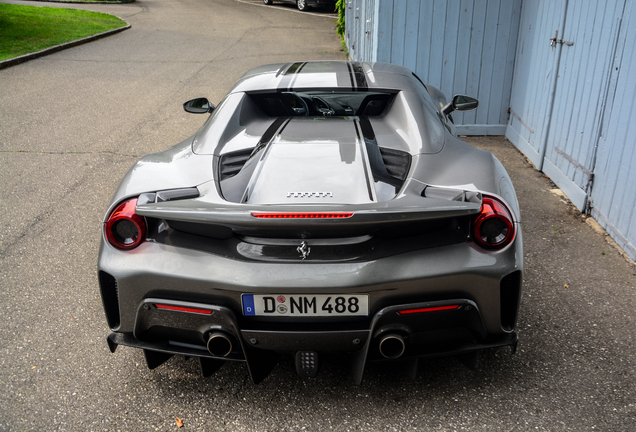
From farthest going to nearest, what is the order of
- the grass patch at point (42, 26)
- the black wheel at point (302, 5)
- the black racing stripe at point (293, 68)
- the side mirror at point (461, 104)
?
the black wheel at point (302, 5)
the grass patch at point (42, 26)
the side mirror at point (461, 104)
the black racing stripe at point (293, 68)

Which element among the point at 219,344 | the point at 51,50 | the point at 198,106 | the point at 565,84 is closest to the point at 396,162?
the point at 219,344

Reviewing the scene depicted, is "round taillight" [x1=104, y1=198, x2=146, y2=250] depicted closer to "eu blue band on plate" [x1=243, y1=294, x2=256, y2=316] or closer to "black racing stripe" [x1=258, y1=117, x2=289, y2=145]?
"eu blue band on plate" [x1=243, y1=294, x2=256, y2=316]

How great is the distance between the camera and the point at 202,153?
2.71 m

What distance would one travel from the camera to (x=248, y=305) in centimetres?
210

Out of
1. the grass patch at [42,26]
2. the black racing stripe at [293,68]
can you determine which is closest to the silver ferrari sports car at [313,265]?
the black racing stripe at [293,68]

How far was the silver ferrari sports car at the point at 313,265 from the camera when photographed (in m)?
2.06

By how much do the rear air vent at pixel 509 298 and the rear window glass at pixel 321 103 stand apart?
1440 mm

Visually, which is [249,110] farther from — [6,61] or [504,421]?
[6,61]

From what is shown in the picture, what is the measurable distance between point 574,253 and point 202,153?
9.12 feet

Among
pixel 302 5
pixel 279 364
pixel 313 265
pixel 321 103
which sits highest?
pixel 302 5

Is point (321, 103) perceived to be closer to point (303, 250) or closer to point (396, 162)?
point (396, 162)

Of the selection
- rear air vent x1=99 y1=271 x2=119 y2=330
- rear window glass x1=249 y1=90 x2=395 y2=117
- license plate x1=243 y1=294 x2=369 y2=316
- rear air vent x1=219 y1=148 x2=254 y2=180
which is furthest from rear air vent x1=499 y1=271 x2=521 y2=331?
rear air vent x1=99 y1=271 x2=119 y2=330

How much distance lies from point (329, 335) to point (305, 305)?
152 millimetres

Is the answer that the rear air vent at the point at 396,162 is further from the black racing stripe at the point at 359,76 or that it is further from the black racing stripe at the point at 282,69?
the black racing stripe at the point at 282,69
